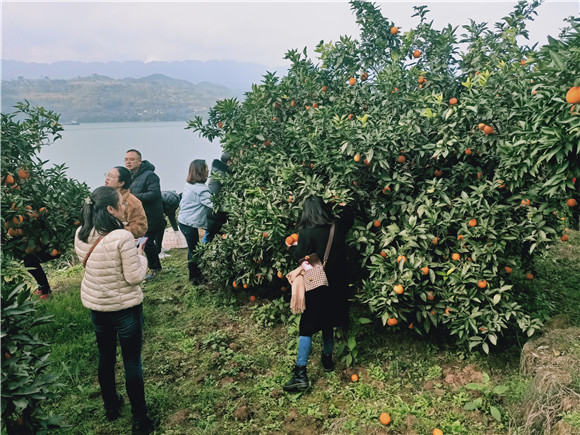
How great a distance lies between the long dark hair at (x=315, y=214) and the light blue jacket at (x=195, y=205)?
6.39ft

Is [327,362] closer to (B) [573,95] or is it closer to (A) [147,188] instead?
(B) [573,95]

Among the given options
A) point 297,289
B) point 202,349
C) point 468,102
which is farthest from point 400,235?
point 202,349

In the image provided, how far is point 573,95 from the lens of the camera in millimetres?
2264

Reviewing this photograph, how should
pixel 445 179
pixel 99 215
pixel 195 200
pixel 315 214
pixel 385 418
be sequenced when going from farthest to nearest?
pixel 195 200 → pixel 445 179 → pixel 315 214 → pixel 385 418 → pixel 99 215

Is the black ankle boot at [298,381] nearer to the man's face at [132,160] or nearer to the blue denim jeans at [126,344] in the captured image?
the blue denim jeans at [126,344]

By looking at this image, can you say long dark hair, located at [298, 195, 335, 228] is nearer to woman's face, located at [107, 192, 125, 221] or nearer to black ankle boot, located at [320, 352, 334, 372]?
black ankle boot, located at [320, 352, 334, 372]

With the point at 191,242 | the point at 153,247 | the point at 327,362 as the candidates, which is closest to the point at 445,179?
the point at 327,362

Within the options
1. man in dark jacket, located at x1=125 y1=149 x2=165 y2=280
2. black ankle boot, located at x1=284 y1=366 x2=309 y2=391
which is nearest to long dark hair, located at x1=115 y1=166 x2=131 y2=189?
man in dark jacket, located at x1=125 y1=149 x2=165 y2=280

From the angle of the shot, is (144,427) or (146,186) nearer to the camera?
(144,427)

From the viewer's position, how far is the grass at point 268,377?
288cm

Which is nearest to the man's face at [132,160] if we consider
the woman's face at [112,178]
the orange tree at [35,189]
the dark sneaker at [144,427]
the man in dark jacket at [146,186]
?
the man in dark jacket at [146,186]

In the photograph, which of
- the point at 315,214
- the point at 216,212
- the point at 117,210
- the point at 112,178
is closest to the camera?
the point at 117,210

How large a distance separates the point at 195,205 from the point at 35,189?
1724 mm

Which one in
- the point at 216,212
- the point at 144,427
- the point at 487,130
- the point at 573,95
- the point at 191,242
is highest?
the point at 573,95
